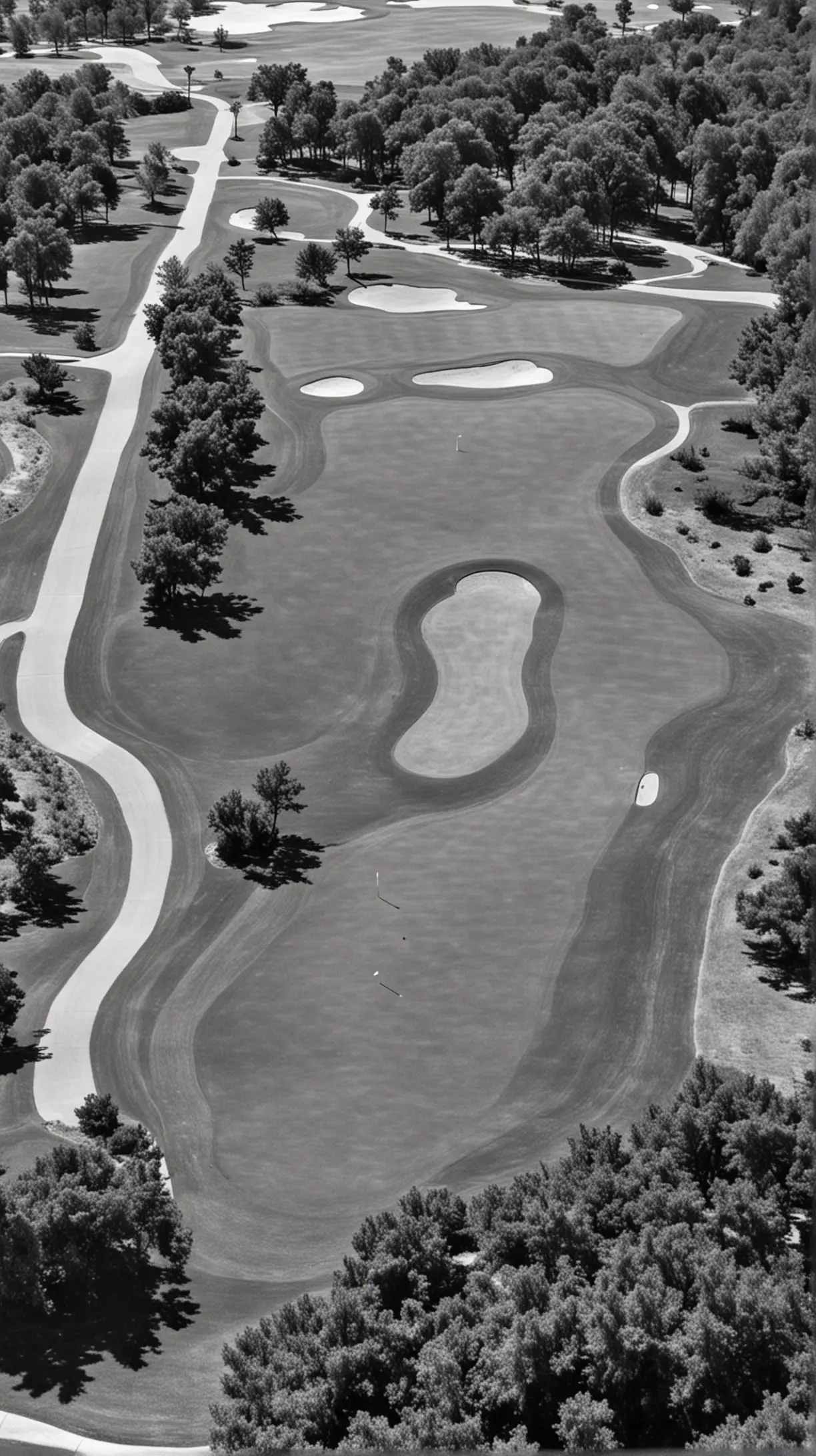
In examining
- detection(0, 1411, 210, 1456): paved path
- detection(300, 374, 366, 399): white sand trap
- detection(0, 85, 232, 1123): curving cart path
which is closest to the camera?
detection(0, 1411, 210, 1456): paved path

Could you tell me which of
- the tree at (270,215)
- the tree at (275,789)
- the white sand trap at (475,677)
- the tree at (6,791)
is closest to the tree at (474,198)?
the tree at (270,215)

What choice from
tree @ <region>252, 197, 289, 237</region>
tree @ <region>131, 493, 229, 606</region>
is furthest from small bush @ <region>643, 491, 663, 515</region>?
tree @ <region>252, 197, 289, 237</region>

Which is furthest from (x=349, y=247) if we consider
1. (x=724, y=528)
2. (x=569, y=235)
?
(x=724, y=528)

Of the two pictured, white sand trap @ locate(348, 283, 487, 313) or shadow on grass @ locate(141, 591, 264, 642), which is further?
white sand trap @ locate(348, 283, 487, 313)

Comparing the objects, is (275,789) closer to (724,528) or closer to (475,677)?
(475,677)

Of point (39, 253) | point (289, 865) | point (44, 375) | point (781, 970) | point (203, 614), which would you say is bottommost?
point (781, 970)

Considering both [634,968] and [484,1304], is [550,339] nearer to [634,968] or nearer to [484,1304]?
[634,968]

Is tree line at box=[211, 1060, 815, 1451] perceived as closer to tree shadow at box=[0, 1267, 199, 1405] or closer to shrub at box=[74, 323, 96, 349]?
tree shadow at box=[0, 1267, 199, 1405]
